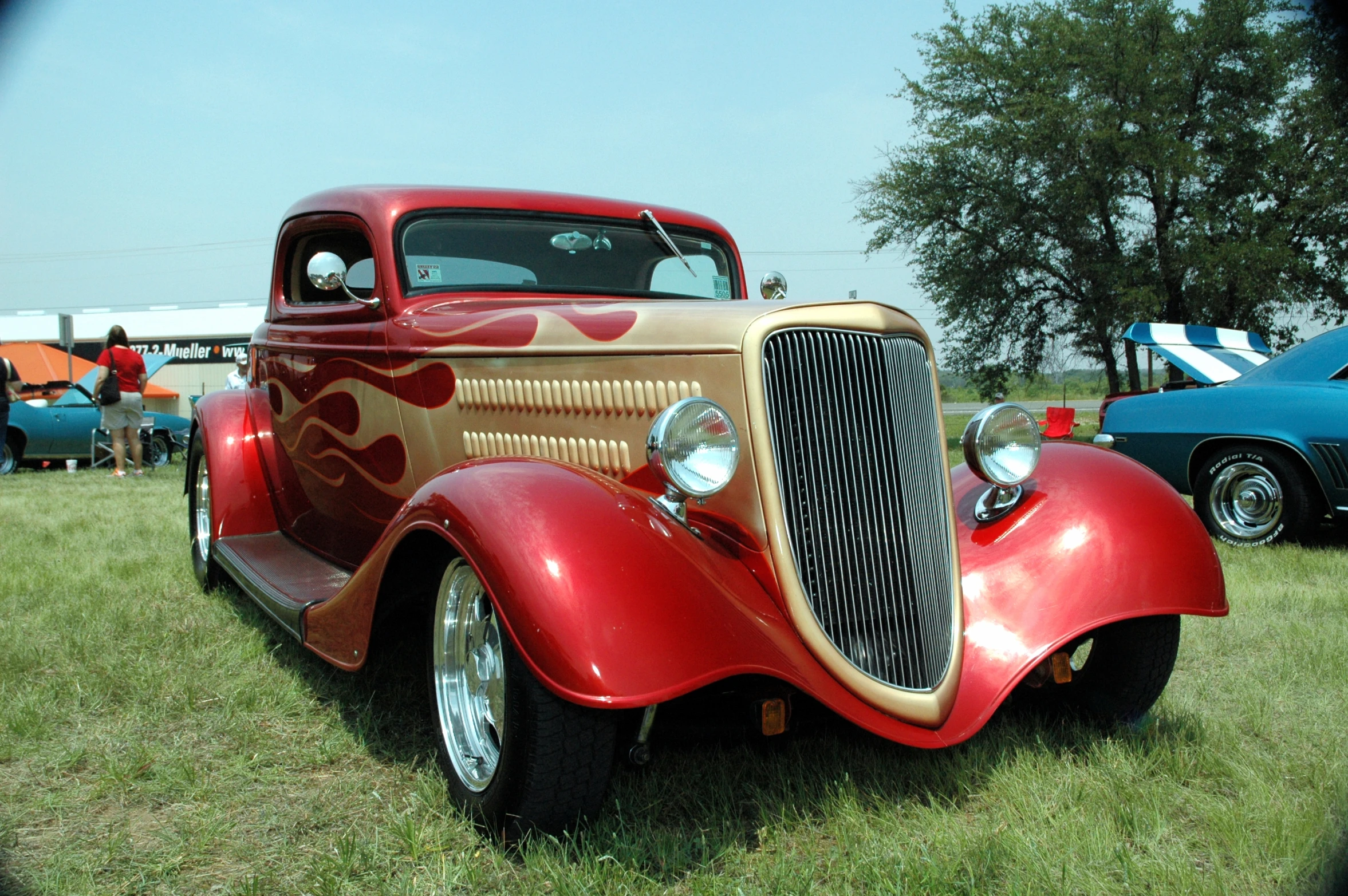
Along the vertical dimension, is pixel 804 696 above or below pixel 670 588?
below

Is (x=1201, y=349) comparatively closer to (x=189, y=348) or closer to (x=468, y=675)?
(x=468, y=675)

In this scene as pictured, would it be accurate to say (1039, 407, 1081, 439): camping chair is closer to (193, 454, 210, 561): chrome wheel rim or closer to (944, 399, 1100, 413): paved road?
(193, 454, 210, 561): chrome wheel rim

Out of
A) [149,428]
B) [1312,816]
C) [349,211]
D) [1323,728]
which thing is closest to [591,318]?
[349,211]

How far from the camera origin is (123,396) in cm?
1080

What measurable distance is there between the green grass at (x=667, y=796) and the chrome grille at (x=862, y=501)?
0.40m

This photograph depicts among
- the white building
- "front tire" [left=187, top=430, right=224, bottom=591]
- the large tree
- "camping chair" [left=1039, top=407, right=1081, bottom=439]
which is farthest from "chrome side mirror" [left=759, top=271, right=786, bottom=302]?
the white building

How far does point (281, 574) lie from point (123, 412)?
876 centimetres

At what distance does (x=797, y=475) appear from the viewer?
7.78ft

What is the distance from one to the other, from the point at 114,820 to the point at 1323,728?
3354mm

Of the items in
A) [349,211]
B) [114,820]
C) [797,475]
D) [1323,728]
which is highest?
[349,211]

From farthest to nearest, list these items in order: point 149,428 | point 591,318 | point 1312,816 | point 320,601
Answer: point 149,428 → point 320,601 → point 591,318 → point 1312,816

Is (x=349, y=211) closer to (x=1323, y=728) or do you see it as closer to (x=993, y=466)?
(x=993, y=466)

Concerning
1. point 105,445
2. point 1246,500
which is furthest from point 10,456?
point 1246,500

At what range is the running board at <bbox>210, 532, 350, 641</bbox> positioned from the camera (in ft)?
10.3
